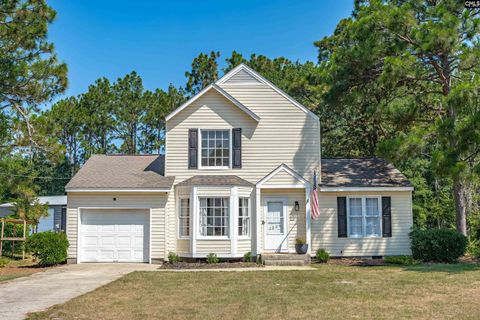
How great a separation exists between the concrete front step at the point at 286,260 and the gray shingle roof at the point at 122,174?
4414 millimetres

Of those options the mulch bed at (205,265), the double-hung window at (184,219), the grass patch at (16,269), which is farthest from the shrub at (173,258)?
the grass patch at (16,269)

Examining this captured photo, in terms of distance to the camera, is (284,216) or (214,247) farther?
(284,216)

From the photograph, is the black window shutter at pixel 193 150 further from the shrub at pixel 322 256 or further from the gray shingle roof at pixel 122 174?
the shrub at pixel 322 256

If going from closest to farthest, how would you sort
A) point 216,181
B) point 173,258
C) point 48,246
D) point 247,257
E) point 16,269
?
point 16,269 < point 48,246 < point 173,258 < point 247,257 < point 216,181

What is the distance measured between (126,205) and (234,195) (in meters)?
4.00

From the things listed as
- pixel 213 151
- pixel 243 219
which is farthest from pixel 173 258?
pixel 213 151

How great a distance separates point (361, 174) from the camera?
64.4 ft

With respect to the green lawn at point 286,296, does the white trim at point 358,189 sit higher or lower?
higher

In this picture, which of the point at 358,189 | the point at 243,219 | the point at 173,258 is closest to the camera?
the point at 173,258

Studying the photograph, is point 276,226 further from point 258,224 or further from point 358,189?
point 358,189

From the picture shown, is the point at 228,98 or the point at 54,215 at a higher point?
the point at 228,98

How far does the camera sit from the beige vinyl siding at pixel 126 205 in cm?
1786

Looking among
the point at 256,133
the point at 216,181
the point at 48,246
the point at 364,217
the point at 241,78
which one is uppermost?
the point at 241,78

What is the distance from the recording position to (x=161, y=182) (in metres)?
18.1
